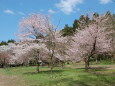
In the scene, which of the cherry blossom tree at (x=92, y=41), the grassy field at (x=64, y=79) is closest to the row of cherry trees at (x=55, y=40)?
the cherry blossom tree at (x=92, y=41)

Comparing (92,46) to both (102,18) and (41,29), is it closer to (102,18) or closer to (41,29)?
(102,18)

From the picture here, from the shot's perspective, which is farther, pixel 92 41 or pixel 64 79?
pixel 92 41

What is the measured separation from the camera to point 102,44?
26.6 metres

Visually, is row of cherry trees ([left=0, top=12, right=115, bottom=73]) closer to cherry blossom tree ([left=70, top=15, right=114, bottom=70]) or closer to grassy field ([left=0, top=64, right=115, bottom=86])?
cherry blossom tree ([left=70, top=15, right=114, bottom=70])

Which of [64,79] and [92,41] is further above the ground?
[92,41]

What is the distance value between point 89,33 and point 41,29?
6578mm

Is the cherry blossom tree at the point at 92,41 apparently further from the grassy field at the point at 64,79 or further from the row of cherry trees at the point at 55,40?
the grassy field at the point at 64,79

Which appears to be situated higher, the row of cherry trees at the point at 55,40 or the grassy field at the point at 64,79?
the row of cherry trees at the point at 55,40

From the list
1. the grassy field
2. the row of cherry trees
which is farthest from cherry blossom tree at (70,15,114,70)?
the grassy field

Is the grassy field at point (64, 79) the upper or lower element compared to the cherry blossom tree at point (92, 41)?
lower

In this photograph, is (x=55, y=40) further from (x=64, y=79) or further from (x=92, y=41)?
(x=64, y=79)

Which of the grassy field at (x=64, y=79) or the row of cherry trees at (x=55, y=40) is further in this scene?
the row of cherry trees at (x=55, y=40)

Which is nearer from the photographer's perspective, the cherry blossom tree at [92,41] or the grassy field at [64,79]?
the grassy field at [64,79]

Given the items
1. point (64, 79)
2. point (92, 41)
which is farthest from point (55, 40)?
point (64, 79)
